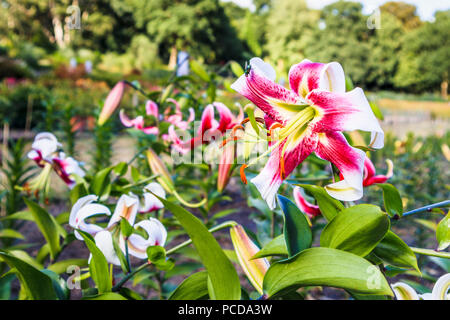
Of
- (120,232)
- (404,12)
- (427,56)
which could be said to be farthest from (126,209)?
(404,12)

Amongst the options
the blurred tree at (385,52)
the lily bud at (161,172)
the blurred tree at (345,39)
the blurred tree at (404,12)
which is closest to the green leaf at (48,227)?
the lily bud at (161,172)

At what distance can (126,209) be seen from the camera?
0.32 m

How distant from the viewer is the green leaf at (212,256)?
0.21 meters

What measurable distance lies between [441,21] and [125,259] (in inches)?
761

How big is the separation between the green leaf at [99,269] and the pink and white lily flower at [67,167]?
0.78 ft

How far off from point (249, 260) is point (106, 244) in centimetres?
13

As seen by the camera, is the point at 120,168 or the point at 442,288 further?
the point at 120,168

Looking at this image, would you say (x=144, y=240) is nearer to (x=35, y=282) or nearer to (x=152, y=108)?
(x=35, y=282)

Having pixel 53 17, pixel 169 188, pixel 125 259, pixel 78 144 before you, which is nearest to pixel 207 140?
pixel 169 188

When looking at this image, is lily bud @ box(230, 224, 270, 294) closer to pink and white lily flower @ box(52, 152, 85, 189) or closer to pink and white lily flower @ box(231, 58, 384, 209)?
pink and white lily flower @ box(231, 58, 384, 209)

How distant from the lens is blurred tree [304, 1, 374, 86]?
16.4m

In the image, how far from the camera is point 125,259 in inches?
11.4

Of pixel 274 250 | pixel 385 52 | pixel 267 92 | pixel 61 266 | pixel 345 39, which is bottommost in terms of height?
pixel 61 266

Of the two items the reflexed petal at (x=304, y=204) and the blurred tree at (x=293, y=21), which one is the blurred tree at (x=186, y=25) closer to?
the blurred tree at (x=293, y=21)
